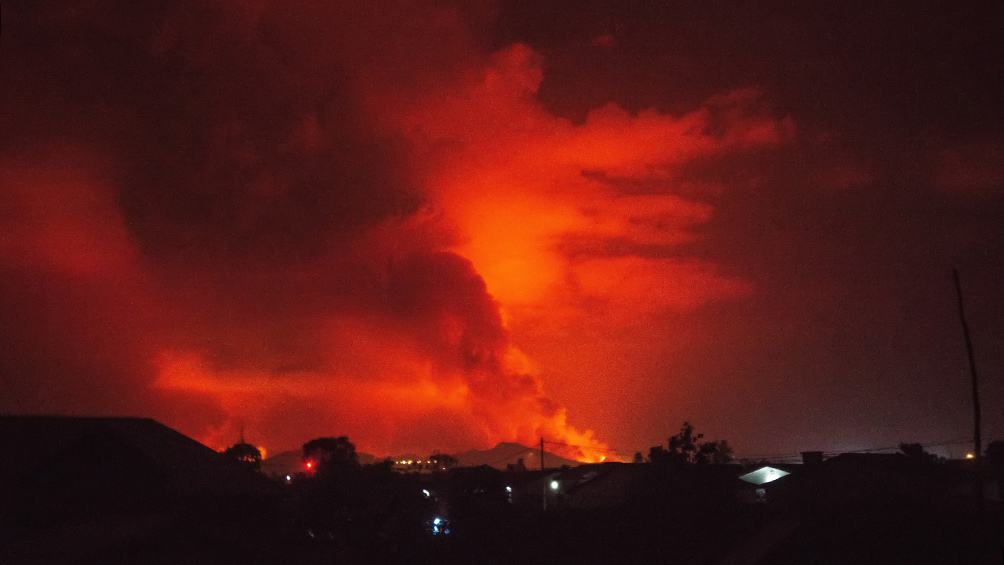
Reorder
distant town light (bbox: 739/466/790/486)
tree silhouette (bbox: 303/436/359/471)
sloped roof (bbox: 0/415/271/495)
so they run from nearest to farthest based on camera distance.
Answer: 1. sloped roof (bbox: 0/415/271/495)
2. distant town light (bbox: 739/466/790/486)
3. tree silhouette (bbox: 303/436/359/471)

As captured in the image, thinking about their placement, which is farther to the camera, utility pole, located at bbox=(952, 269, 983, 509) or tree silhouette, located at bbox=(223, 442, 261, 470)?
tree silhouette, located at bbox=(223, 442, 261, 470)

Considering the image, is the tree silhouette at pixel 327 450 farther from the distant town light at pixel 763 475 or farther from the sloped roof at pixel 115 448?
the sloped roof at pixel 115 448

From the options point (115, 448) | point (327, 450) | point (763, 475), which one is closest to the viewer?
point (115, 448)

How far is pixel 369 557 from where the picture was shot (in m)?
31.9

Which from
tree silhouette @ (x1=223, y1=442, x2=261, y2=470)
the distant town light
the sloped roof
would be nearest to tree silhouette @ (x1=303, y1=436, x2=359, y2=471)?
tree silhouette @ (x1=223, y1=442, x2=261, y2=470)

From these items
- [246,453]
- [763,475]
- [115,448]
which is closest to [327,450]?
[246,453]

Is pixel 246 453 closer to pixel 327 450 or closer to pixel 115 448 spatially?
pixel 327 450

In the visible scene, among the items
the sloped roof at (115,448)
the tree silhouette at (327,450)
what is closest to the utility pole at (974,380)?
the sloped roof at (115,448)

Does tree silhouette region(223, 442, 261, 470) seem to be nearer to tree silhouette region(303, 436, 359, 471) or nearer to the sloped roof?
tree silhouette region(303, 436, 359, 471)

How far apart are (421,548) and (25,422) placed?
15.2 meters

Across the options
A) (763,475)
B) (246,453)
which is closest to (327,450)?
(246,453)

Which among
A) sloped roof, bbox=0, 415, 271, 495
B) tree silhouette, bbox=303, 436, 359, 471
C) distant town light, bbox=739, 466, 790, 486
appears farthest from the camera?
tree silhouette, bbox=303, 436, 359, 471

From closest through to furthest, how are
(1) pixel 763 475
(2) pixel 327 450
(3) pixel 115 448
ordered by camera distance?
(3) pixel 115 448 < (1) pixel 763 475 < (2) pixel 327 450

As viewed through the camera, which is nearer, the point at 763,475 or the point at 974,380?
the point at 974,380
